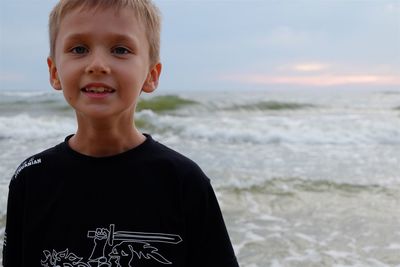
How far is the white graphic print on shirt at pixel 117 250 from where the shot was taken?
1.43 metres

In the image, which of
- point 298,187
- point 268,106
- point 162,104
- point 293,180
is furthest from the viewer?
point 268,106

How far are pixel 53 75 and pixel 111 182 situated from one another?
1.42 ft

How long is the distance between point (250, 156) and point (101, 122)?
6.38 metres

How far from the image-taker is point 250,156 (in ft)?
25.4

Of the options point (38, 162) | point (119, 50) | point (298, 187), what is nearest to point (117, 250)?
point (38, 162)

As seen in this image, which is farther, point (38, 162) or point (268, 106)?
point (268, 106)

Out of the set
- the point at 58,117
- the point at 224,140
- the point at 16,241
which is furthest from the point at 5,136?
the point at 16,241

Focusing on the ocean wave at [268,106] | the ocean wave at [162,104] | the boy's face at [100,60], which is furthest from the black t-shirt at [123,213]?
the ocean wave at [268,106]

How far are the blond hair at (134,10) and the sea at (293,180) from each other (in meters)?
2.19

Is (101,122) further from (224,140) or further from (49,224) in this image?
(224,140)

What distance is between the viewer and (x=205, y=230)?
4.87 feet

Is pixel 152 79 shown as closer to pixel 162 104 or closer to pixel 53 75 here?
pixel 53 75

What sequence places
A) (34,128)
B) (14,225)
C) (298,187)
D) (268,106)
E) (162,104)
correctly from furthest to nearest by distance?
(268,106), (162,104), (34,128), (298,187), (14,225)

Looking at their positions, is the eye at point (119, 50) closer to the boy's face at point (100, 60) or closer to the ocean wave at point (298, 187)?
the boy's face at point (100, 60)
